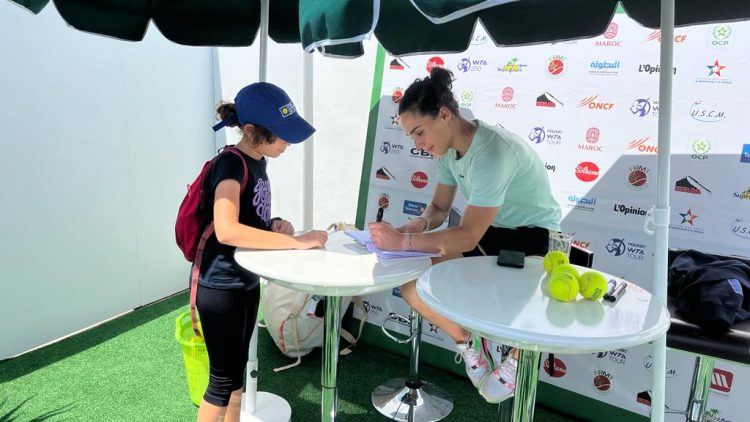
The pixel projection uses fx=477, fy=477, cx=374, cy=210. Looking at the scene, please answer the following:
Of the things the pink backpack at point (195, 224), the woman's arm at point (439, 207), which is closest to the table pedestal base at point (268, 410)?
the pink backpack at point (195, 224)

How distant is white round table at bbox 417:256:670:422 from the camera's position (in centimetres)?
113

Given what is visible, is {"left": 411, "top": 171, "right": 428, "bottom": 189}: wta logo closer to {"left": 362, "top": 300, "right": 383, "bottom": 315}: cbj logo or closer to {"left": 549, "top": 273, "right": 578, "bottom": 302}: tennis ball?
{"left": 362, "top": 300, "right": 383, "bottom": 315}: cbj logo

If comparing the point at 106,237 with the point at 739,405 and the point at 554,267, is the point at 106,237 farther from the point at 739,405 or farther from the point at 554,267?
the point at 739,405

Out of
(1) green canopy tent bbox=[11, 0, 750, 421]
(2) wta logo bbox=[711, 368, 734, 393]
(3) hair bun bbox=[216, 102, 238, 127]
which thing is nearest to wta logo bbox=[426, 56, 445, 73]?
(1) green canopy tent bbox=[11, 0, 750, 421]

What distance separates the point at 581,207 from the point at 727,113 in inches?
29.6

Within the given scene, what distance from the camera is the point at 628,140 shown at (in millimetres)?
2391

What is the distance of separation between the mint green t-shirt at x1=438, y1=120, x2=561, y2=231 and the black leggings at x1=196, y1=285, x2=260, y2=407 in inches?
37.3

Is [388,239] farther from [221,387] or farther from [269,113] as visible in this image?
[221,387]

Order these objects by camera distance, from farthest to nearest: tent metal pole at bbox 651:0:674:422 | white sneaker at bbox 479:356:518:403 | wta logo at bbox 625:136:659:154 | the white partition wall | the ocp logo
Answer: the white partition wall, wta logo at bbox 625:136:659:154, the ocp logo, white sneaker at bbox 479:356:518:403, tent metal pole at bbox 651:0:674:422

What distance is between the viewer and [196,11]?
8.08 ft

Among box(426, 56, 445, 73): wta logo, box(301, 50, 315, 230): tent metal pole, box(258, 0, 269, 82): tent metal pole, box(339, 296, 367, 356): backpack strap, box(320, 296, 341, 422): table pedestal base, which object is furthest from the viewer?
box(301, 50, 315, 230): tent metal pole

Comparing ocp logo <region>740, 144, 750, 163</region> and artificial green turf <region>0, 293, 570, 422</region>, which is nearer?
ocp logo <region>740, 144, 750, 163</region>

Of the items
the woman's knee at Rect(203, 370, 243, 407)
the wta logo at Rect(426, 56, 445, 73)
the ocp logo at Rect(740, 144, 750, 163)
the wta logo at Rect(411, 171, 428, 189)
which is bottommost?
the woman's knee at Rect(203, 370, 243, 407)

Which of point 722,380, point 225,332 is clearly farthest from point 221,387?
point 722,380
